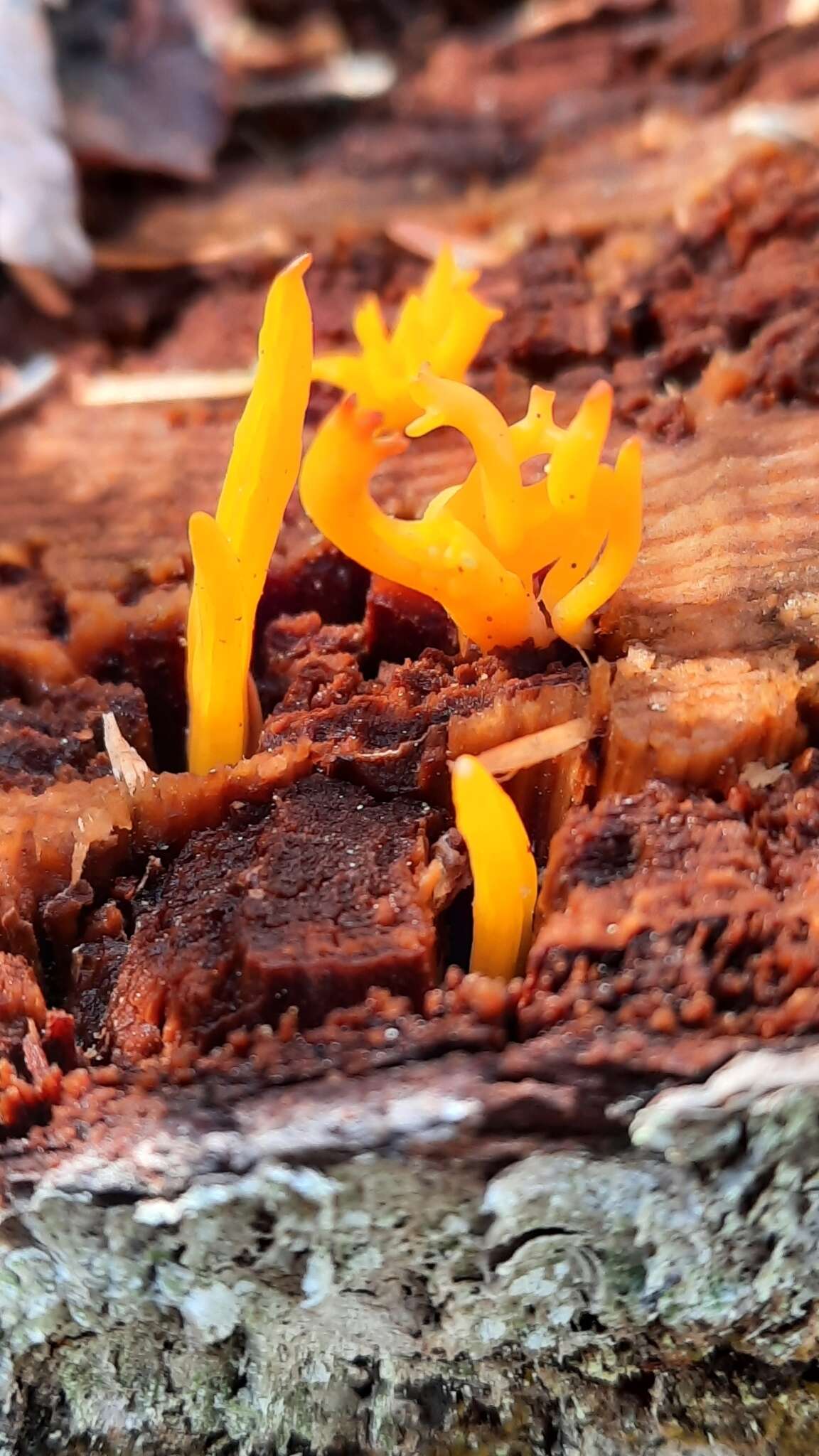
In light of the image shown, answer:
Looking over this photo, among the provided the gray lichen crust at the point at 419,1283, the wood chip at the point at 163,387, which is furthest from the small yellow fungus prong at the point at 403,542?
the wood chip at the point at 163,387

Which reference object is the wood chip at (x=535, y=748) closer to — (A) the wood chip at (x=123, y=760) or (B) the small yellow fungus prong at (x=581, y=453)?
(B) the small yellow fungus prong at (x=581, y=453)

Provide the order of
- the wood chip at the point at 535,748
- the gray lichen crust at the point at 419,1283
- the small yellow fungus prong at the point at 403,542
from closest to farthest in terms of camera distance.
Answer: the gray lichen crust at the point at 419,1283
the small yellow fungus prong at the point at 403,542
the wood chip at the point at 535,748

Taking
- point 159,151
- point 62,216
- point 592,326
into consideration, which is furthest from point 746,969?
point 159,151

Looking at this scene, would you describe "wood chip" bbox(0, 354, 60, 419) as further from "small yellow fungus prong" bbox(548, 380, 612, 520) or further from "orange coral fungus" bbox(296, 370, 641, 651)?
"small yellow fungus prong" bbox(548, 380, 612, 520)

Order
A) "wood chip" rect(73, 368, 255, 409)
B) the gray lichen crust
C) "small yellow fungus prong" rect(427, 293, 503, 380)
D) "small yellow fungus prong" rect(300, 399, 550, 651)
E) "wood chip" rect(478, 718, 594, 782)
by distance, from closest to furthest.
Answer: the gray lichen crust
"small yellow fungus prong" rect(300, 399, 550, 651)
"wood chip" rect(478, 718, 594, 782)
"small yellow fungus prong" rect(427, 293, 503, 380)
"wood chip" rect(73, 368, 255, 409)

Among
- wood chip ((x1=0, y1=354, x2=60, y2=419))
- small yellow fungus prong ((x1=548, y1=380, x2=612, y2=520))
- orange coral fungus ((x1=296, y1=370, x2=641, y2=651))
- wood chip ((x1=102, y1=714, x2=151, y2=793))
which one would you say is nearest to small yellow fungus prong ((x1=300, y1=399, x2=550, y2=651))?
orange coral fungus ((x1=296, y1=370, x2=641, y2=651))

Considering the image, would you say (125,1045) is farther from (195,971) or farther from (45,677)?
(45,677)
